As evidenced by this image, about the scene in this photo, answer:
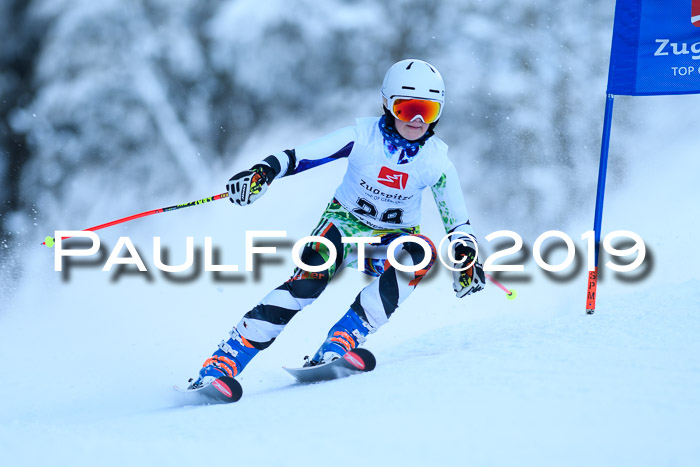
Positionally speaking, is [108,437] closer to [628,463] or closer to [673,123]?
[628,463]

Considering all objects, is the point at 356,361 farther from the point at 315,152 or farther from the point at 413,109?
the point at 413,109

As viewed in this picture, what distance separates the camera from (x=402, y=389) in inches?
116

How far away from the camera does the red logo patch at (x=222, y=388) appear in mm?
3336

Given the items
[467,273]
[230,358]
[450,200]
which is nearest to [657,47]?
[450,200]

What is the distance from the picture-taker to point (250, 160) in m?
9.38

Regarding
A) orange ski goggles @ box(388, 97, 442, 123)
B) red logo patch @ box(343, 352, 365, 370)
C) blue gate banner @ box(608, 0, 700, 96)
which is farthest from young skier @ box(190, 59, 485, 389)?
blue gate banner @ box(608, 0, 700, 96)

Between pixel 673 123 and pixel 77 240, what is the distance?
749 centimetres

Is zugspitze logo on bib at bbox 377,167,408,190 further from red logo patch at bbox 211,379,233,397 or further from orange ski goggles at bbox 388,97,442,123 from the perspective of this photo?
red logo patch at bbox 211,379,233,397

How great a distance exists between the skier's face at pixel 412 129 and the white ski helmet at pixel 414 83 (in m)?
0.12

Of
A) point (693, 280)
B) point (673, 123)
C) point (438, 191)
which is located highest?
point (673, 123)

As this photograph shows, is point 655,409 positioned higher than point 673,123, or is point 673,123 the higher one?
point 673,123

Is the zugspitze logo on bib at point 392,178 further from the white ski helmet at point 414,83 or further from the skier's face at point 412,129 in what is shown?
the white ski helmet at point 414,83

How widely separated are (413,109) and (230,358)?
155cm

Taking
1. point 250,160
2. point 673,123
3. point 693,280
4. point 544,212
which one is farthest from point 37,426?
point 673,123
